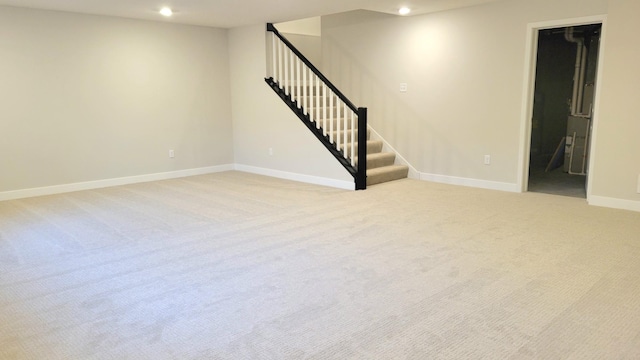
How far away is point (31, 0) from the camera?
4934mm

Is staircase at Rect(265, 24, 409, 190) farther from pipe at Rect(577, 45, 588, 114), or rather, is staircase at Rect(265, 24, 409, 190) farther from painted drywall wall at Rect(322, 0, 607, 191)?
pipe at Rect(577, 45, 588, 114)

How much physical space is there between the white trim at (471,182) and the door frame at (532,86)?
143mm

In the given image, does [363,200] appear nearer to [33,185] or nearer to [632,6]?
[632,6]

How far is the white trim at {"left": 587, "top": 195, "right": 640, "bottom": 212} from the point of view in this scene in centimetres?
469

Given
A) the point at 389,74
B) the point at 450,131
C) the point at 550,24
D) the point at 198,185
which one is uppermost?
the point at 550,24

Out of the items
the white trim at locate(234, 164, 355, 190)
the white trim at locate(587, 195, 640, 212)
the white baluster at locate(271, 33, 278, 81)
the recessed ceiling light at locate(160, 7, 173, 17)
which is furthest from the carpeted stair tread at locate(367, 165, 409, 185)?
the recessed ceiling light at locate(160, 7, 173, 17)

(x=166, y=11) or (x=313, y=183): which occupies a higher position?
(x=166, y=11)

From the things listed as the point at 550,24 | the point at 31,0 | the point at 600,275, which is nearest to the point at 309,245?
the point at 600,275

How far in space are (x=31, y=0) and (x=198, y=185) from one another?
284 cm

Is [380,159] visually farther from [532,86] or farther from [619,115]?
[619,115]

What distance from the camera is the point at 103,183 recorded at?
→ 6.20 meters

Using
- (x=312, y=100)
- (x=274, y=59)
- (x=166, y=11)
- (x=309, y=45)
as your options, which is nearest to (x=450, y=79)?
(x=312, y=100)

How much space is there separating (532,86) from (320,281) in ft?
13.0

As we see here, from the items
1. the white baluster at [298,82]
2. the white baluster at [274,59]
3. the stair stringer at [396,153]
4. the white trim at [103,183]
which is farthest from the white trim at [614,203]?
the white trim at [103,183]
